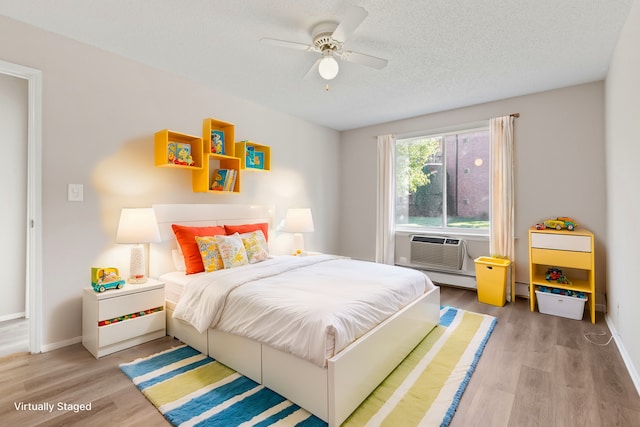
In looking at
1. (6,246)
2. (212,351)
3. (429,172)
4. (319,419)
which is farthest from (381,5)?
(6,246)

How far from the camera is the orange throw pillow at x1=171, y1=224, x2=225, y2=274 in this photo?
2.86 m

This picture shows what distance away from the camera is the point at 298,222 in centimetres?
413

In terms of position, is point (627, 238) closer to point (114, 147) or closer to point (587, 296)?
point (587, 296)

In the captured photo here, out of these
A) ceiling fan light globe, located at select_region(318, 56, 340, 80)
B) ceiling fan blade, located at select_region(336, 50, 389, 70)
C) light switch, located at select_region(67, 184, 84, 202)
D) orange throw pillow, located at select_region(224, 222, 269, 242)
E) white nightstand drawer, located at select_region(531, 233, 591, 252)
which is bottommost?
white nightstand drawer, located at select_region(531, 233, 591, 252)

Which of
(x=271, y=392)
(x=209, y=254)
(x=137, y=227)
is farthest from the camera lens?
(x=209, y=254)

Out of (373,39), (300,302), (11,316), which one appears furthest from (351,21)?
(11,316)

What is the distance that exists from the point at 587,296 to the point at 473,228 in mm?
1406

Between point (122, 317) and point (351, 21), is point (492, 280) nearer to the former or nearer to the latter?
point (351, 21)

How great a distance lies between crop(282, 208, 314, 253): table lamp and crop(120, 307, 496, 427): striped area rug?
1941 mm

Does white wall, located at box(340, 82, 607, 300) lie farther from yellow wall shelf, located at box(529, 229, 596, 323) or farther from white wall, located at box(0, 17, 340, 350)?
white wall, located at box(0, 17, 340, 350)

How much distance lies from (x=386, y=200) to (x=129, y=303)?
365cm

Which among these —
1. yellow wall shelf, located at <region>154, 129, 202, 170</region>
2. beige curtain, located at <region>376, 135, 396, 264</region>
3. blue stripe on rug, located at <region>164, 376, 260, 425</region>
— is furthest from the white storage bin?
yellow wall shelf, located at <region>154, 129, 202, 170</region>

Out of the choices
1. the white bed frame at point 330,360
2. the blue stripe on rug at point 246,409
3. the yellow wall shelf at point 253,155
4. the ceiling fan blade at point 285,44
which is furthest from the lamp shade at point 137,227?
the ceiling fan blade at point 285,44

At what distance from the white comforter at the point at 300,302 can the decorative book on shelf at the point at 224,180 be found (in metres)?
1.04
